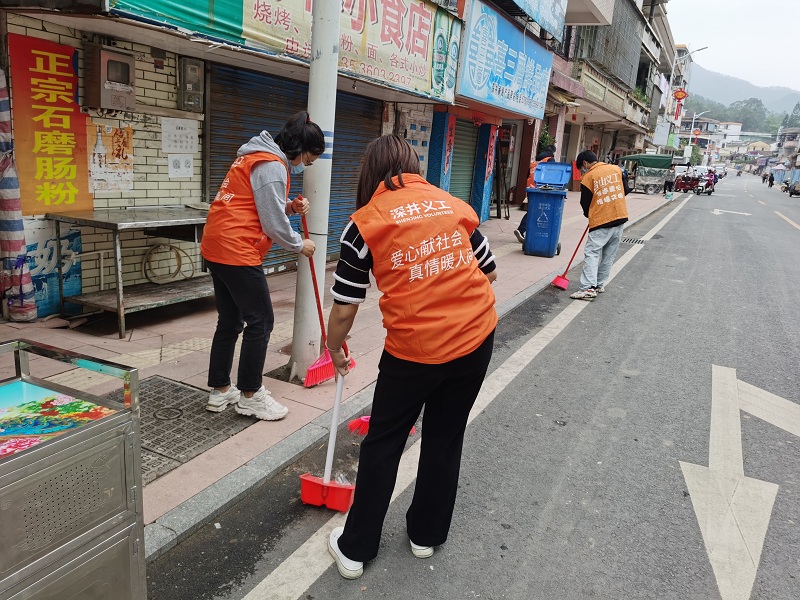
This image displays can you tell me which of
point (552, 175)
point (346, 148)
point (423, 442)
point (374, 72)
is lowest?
point (423, 442)

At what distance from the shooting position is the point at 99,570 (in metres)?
1.83

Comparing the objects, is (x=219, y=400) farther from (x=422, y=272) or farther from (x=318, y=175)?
(x=422, y=272)

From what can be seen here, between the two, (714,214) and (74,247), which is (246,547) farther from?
(714,214)

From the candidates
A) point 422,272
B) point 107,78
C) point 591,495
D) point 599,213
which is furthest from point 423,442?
point 599,213

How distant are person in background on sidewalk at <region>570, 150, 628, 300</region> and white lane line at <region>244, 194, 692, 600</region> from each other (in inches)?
86.3

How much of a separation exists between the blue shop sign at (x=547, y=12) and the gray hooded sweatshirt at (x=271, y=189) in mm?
8521

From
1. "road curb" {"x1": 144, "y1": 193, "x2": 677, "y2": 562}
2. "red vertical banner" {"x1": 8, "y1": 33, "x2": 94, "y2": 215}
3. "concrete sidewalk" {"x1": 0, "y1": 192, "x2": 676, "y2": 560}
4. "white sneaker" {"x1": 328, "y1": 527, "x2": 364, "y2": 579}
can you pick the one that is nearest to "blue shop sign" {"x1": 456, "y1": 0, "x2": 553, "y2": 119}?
"concrete sidewalk" {"x1": 0, "y1": 192, "x2": 676, "y2": 560}

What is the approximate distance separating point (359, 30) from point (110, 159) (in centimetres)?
306

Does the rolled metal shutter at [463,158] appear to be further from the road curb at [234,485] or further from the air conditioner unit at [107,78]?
the road curb at [234,485]

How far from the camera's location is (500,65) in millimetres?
10578

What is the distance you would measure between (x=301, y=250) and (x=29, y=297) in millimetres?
2758

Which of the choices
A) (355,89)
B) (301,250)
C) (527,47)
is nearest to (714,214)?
(527,47)

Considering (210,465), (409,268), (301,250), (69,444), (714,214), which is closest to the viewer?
(69,444)

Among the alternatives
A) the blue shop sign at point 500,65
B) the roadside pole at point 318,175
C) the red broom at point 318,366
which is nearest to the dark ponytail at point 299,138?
the roadside pole at point 318,175
